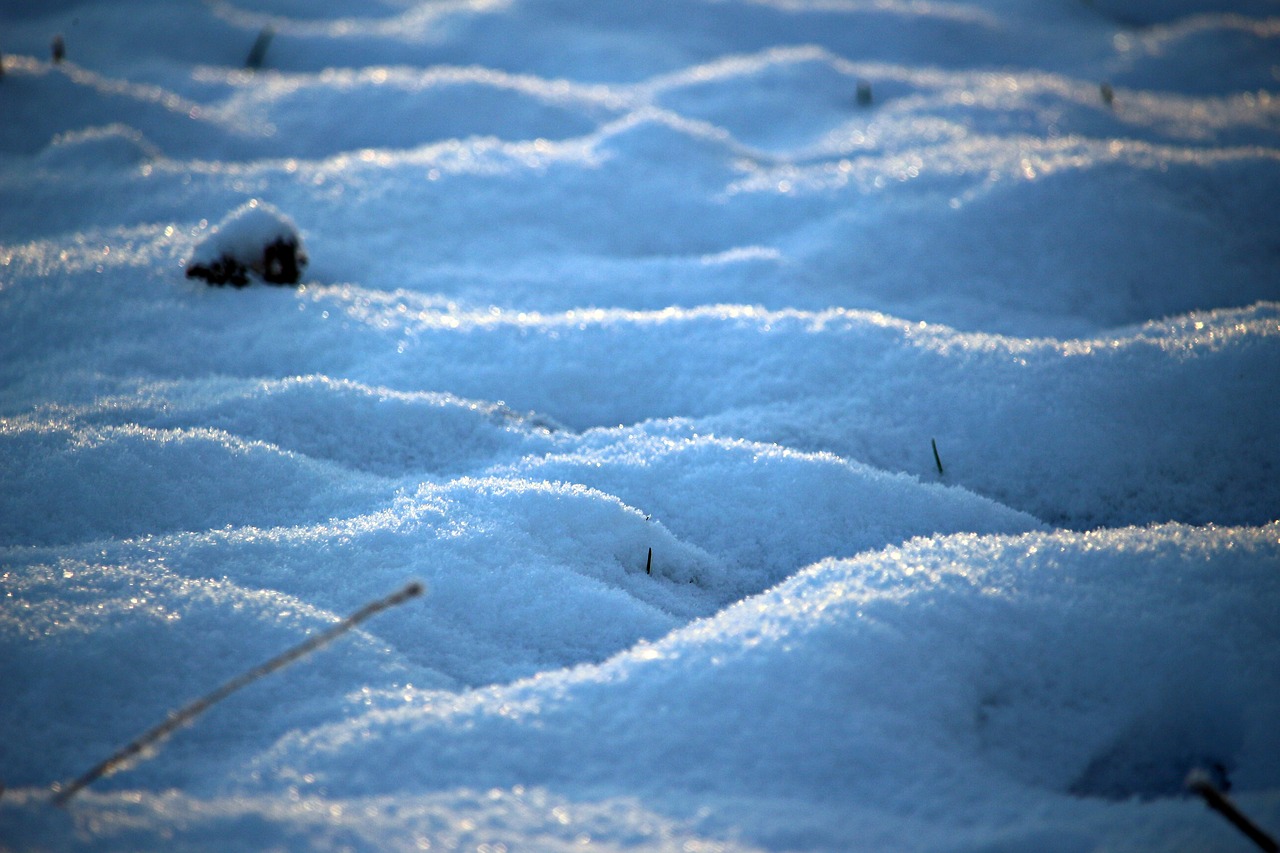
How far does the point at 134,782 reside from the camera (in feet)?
3.59

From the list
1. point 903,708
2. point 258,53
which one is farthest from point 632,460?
point 258,53

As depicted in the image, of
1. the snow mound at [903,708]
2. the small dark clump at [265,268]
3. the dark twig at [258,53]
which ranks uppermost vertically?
the dark twig at [258,53]

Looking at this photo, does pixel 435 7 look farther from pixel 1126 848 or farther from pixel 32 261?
pixel 1126 848

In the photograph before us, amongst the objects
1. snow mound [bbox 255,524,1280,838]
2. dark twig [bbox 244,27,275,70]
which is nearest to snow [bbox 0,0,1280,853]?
snow mound [bbox 255,524,1280,838]

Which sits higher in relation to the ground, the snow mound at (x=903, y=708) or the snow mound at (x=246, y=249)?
the snow mound at (x=246, y=249)

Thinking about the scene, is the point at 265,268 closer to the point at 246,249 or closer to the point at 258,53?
the point at 246,249

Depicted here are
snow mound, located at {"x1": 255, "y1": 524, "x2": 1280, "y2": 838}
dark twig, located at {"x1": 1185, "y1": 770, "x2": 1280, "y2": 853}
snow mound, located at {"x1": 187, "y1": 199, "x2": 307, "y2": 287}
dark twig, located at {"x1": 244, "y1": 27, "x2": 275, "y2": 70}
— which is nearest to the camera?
dark twig, located at {"x1": 1185, "y1": 770, "x2": 1280, "y2": 853}

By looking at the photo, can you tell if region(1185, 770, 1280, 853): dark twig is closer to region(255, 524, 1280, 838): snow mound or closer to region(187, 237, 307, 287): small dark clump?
region(255, 524, 1280, 838): snow mound

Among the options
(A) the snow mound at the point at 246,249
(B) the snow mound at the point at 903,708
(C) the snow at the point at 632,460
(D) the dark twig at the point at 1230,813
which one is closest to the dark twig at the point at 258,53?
(C) the snow at the point at 632,460

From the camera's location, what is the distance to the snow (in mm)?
1110

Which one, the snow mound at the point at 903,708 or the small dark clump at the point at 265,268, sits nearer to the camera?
the snow mound at the point at 903,708

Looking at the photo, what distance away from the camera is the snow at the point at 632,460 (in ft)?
3.64

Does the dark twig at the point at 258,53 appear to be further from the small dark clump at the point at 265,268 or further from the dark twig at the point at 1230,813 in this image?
the dark twig at the point at 1230,813

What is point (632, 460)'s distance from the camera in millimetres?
1840
